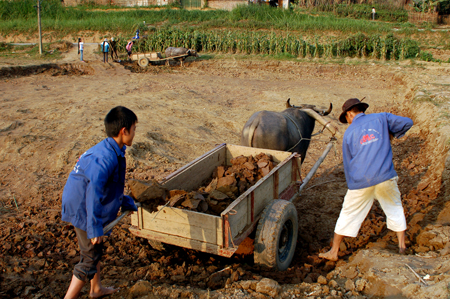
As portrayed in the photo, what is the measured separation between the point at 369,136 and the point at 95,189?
2.81 meters

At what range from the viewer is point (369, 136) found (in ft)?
12.4

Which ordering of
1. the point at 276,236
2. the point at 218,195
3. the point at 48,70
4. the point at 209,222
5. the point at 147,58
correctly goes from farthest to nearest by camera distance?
the point at 147,58 < the point at 48,70 < the point at 218,195 < the point at 276,236 < the point at 209,222

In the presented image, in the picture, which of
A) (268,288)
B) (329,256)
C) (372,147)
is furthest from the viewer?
(329,256)

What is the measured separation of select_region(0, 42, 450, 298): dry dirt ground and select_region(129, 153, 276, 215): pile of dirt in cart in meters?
0.70

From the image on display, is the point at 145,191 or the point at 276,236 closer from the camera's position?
the point at 145,191

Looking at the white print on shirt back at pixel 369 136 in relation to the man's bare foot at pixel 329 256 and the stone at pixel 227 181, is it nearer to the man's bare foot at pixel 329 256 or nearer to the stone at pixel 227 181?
the man's bare foot at pixel 329 256

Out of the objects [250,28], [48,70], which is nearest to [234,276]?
[48,70]

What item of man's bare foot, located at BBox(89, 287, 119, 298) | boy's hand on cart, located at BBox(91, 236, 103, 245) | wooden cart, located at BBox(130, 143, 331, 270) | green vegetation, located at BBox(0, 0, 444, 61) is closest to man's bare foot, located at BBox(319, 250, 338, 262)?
wooden cart, located at BBox(130, 143, 331, 270)

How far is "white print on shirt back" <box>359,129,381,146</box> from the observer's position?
3.75 m

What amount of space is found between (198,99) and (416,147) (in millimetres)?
7341

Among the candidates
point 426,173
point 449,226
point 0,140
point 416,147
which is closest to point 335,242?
point 449,226

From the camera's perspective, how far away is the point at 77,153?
22.5 feet

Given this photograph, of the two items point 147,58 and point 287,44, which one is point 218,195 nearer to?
point 147,58

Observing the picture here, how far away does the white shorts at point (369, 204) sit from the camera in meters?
3.81
